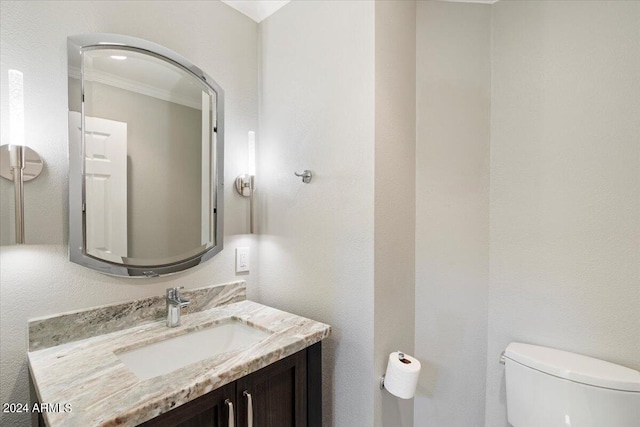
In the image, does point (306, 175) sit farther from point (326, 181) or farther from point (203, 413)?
point (203, 413)

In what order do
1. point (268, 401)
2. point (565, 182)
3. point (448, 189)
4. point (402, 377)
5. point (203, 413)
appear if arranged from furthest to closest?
1. point (448, 189)
2. point (565, 182)
3. point (402, 377)
4. point (268, 401)
5. point (203, 413)

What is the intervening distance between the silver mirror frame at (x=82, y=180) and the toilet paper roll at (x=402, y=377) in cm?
92

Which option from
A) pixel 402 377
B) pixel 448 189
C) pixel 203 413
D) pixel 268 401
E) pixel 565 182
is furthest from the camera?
pixel 448 189

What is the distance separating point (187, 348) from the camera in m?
1.12

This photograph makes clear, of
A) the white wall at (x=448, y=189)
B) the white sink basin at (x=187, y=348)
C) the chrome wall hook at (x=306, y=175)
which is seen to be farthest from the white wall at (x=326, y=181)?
the white wall at (x=448, y=189)

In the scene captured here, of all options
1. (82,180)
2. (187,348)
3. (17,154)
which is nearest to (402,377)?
(187,348)

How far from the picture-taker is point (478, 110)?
143 centimetres

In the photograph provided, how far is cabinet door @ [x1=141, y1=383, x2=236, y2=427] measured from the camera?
0.71m

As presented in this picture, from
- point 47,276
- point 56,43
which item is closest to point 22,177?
point 47,276

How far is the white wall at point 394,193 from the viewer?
1162 mm

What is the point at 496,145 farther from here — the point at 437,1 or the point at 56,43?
the point at 56,43

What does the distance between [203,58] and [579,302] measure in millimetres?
2000

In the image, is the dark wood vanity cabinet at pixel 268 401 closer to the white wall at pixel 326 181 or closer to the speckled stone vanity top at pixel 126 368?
the speckled stone vanity top at pixel 126 368

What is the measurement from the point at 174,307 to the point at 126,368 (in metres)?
0.32
